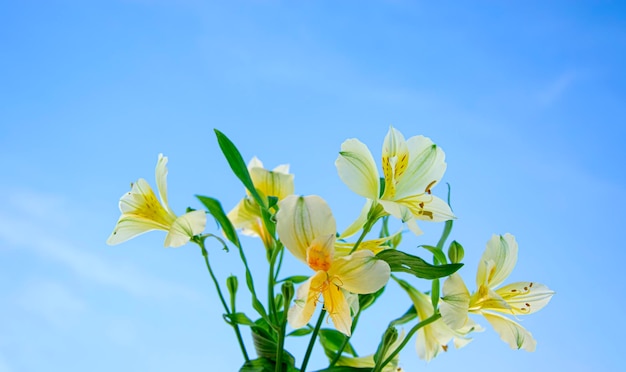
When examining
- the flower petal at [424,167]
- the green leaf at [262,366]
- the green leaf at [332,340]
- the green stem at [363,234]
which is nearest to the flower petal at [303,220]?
the green stem at [363,234]

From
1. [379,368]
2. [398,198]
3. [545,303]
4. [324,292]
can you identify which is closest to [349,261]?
[324,292]

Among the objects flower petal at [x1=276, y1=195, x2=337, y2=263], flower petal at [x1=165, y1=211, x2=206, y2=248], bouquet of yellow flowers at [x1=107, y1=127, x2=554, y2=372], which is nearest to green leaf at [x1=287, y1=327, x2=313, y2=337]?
bouquet of yellow flowers at [x1=107, y1=127, x2=554, y2=372]

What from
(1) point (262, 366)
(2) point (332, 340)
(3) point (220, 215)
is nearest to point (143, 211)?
(3) point (220, 215)

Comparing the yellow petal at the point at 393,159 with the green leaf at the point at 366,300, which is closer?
the yellow petal at the point at 393,159

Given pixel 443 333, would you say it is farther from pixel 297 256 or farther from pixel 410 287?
pixel 297 256

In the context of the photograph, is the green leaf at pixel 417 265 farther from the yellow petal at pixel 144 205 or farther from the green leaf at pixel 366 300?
the yellow petal at pixel 144 205

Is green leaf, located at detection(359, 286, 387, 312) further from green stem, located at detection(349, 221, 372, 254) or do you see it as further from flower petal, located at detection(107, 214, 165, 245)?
flower petal, located at detection(107, 214, 165, 245)
